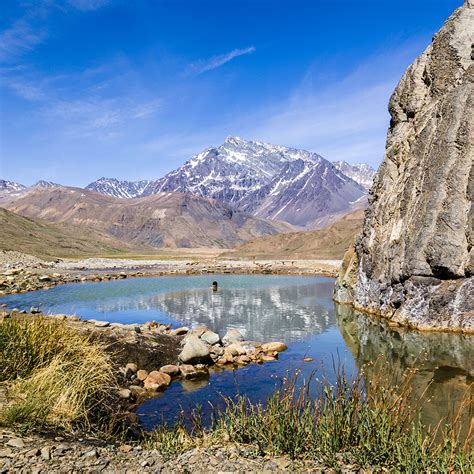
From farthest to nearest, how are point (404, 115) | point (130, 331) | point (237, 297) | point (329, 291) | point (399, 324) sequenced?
1. point (329, 291)
2. point (237, 297)
3. point (404, 115)
4. point (399, 324)
5. point (130, 331)

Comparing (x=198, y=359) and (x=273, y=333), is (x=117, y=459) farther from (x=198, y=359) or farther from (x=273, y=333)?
(x=273, y=333)

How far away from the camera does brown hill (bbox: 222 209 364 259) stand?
126 metres

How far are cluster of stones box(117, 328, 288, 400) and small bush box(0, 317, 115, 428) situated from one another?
203 centimetres

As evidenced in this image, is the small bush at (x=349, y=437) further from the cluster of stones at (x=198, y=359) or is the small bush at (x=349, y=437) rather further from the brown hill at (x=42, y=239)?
the brown hill at (x=42, y=239)

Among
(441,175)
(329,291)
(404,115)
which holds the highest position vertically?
(404,115)

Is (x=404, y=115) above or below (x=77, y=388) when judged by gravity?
above

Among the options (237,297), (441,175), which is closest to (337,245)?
(237,297)

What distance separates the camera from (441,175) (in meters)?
26.9

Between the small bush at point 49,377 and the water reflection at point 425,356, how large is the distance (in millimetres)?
8430

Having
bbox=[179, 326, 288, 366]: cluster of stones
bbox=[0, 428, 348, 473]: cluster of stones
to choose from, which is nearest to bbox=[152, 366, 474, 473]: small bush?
bbox=[0, 428, 348, 473]: cluster of stones

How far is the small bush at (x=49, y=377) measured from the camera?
27.0 ft

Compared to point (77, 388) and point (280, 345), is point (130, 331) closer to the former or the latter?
point (280, 345)

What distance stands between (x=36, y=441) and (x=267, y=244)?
15094 cm

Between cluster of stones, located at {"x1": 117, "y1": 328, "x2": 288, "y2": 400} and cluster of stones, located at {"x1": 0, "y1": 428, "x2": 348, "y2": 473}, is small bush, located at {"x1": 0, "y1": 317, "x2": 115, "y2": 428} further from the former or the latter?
cluster of stones, located at {"x1": 117, "y1": 328, "x2": 288, "y2": 400}
